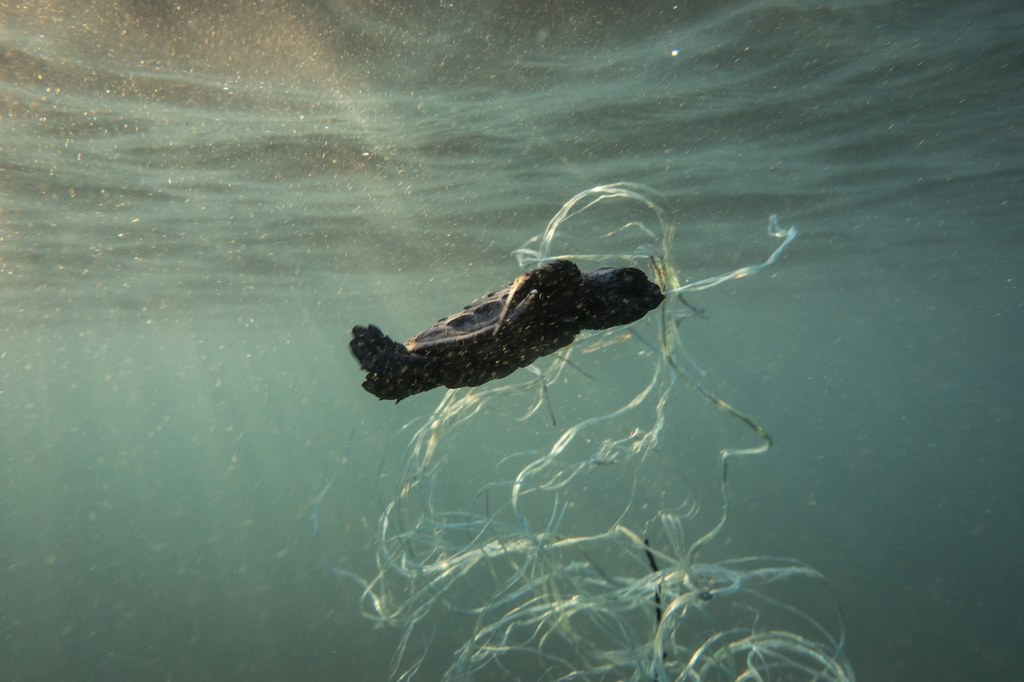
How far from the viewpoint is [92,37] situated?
8398 mm

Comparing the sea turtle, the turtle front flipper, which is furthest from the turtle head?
the turtle front flipper

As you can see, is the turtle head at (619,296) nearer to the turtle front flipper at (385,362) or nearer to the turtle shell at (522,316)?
the turtle shell at (522,316)

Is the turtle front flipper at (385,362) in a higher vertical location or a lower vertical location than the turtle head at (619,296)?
higher

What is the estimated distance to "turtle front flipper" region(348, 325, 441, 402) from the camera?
4.75 ft

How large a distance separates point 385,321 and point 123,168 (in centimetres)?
2489

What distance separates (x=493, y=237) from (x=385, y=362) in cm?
1953

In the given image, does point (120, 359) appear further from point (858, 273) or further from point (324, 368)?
point (858, 273)

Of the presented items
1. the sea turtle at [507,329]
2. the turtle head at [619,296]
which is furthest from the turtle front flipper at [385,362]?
the turtle head at [619,296]

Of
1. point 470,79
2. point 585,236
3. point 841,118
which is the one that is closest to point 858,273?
point 585,236

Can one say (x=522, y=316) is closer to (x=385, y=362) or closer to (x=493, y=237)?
(x=385, y=362)

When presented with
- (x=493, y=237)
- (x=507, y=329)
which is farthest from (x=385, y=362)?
(x=493, y=237)

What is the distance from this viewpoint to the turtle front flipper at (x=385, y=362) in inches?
56.9

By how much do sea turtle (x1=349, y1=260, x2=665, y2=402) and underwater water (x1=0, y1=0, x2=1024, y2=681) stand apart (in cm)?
40

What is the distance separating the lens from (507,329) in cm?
149
